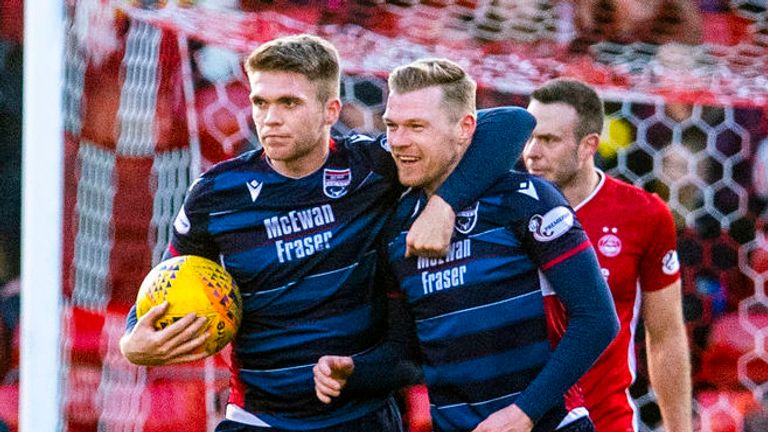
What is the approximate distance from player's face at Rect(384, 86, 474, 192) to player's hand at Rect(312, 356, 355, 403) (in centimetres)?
46

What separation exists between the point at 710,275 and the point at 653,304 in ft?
4.77

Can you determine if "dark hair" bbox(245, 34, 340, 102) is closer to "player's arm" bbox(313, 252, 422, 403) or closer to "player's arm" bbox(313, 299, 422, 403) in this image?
"player's arm" bbox(313, 252, 422, 403)

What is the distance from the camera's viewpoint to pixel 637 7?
4914mm

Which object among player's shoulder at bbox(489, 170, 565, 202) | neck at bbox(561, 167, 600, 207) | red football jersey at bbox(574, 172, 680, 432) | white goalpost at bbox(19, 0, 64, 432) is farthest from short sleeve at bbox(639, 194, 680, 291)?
white goalpost at bbox(19, 0, 64, 432)

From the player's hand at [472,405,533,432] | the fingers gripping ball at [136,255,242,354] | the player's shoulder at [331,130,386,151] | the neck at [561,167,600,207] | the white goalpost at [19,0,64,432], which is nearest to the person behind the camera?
the player's hand at [472,405,533,432]

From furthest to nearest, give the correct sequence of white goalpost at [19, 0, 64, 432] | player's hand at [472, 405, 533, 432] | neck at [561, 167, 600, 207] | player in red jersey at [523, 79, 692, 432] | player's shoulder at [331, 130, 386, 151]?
neck at [561, 167, 600, 207]
player in red jersey at [523, 79, 692, 432]
white goalpost at [19, 0, 64, 432]
player's shoulder at [331, 130, 386, 151]
player's hand at [472, 405, 533, 432]

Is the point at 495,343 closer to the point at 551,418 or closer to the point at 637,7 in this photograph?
the point at 551,418

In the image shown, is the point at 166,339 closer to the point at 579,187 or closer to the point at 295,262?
the point at 295,262

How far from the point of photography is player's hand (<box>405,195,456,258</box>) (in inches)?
111

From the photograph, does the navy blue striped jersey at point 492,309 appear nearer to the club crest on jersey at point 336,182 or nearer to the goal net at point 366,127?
the club crest on jersey at point 336,182

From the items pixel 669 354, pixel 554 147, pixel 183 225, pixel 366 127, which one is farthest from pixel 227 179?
pixel 366 127

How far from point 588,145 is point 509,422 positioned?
1.48m

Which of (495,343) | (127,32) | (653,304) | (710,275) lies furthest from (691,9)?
(495,343)

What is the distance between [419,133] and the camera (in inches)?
115
